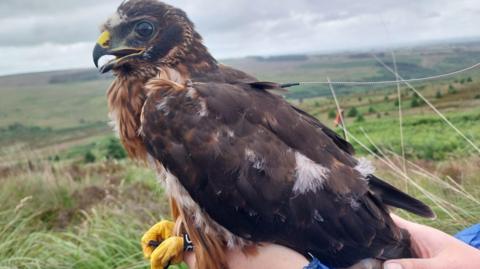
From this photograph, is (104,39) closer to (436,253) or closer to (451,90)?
(436,253)

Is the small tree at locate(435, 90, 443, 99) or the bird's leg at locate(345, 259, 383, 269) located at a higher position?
the small tree at locate(435, 90, 443, 99)

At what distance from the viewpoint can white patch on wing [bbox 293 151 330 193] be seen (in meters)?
2.15

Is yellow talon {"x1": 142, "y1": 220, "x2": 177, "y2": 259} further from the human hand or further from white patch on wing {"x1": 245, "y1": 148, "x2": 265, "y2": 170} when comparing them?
the human hand

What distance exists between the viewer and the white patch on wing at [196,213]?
2215mm

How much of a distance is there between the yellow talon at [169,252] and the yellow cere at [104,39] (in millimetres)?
1035

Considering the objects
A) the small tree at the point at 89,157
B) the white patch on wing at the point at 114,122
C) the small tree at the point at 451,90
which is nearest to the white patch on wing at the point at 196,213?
the white patch on wing at the point at 114,122

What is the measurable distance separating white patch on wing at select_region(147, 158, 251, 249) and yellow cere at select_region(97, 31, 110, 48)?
2.40 feet

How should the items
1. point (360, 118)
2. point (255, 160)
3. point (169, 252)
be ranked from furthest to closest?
point (360, 118)
point (169, 252)
point (255, 160)

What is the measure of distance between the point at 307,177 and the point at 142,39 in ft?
3.70

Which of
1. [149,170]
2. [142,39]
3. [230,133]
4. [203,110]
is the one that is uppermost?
[142,39]

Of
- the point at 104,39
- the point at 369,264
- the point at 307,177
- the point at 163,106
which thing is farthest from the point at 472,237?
the point at 104,39

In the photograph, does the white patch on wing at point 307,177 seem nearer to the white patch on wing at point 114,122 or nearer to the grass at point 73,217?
the white patch on wing at point 114,122

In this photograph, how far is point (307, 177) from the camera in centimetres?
216

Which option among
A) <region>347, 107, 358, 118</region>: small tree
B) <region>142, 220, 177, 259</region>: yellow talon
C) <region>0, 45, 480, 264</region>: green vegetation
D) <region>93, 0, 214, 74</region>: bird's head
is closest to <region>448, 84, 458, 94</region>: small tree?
<region>0, 45, 480, 264</region>: green vegetation
